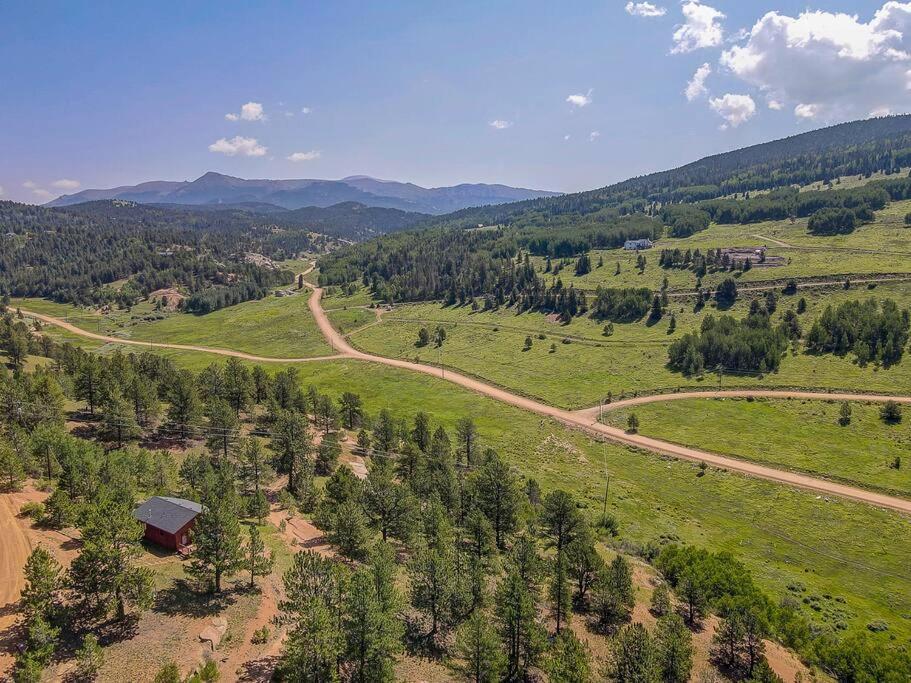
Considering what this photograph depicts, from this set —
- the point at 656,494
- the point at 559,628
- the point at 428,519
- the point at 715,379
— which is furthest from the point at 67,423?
the point at 715,379

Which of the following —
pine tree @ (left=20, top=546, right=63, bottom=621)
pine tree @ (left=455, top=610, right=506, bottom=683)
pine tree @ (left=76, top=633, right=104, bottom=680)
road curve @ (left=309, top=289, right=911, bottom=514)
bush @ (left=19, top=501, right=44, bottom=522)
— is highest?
pine tree @ (left=20, top=546, right=63, bottom=621)

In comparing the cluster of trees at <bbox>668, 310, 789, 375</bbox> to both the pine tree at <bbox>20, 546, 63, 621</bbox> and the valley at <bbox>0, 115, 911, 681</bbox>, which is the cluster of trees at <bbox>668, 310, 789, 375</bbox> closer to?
the valley at <bbox>0, 115, 911, 681</bbox>

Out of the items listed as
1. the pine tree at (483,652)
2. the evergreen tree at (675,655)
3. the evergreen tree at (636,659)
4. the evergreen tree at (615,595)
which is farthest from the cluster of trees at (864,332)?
the pine tree at (483,652)

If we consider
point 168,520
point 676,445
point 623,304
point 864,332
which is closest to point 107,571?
point 168,520

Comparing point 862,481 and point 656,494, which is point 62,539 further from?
point 862,481

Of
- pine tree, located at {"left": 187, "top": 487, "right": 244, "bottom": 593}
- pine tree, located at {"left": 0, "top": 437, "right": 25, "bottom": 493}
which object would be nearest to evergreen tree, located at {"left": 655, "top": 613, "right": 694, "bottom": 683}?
pine tree, located at {"left": 187, "top": 487, "right": 244, "bottom": 593}

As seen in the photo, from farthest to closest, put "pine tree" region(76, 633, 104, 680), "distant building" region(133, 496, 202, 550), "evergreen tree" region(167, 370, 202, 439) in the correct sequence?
"evergreen tree" region(167, 370, 202, 439)
"distant building" region(133, 496, 202, 550)
"pine tree" region(76, 633, 104, 680)

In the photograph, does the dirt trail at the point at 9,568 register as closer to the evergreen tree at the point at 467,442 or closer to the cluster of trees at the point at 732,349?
the evergreen tree at the point at 467,442
